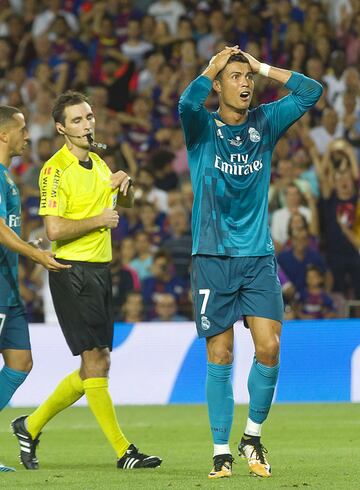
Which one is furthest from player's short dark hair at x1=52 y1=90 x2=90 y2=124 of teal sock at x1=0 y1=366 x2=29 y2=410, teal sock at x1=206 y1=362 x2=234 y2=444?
teal sock at x1=206 y1=362 x2=234 y2=444

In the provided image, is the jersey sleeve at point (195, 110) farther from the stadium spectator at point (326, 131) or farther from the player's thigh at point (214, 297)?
the stadium spectator at point (326, 131)

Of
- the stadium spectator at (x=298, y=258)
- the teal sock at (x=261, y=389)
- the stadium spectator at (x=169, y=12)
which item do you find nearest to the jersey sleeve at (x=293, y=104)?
the teal sock at (x=261, y=389)

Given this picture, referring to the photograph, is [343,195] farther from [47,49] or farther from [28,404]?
[47,49]

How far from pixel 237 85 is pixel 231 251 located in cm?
100

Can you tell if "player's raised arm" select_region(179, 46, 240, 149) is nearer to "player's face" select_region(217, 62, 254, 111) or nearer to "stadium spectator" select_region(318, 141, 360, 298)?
"player's face" select_region(217, 62, 254, 111)

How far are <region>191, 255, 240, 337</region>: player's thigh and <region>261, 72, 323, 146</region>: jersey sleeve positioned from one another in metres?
0.87

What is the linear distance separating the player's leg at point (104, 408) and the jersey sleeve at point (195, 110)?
60.8 inches

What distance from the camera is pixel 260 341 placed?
7.44 metres

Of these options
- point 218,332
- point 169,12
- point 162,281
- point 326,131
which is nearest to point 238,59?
point 218,332

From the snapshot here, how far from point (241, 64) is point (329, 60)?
32.0 feet

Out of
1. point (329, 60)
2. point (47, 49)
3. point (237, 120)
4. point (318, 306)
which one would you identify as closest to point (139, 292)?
point (318, 306)

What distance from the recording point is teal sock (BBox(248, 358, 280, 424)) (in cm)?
750

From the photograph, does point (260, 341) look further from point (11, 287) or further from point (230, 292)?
point (11, 287)

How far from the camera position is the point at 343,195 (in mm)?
15281
